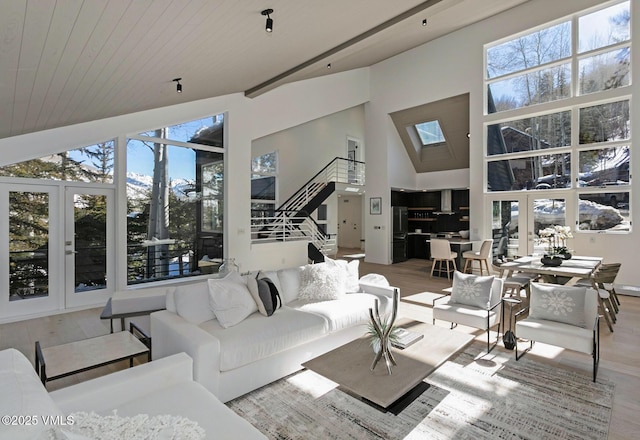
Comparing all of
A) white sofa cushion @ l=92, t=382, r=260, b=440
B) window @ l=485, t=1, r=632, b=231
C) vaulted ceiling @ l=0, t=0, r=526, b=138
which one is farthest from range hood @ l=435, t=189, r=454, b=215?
white sofa cushion @ l=92, t=382, r=260, b=440

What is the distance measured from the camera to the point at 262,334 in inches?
109

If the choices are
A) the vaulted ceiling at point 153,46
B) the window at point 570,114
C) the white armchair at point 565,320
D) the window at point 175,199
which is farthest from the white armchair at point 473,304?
the window at point 175,199

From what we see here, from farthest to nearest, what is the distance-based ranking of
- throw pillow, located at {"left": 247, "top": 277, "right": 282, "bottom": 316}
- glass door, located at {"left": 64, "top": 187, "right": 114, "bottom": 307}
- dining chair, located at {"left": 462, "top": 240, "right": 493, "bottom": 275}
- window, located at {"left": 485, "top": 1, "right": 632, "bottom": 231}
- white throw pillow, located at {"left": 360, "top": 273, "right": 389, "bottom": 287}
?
dining chair, located at {"left": 462, "top": 240, "right": 493, "bottom": 275}
window, located at {"left": 485, "top": 1, "right": 632, "bottom": 231}
glass door, located at {"left": 64, "top": 187, "right": 114, "bottom": 307}
white throw pillow, located at {"left": 360, "top": 273, "right": 389, "bottom": 287}
throw pillow, located at {"left": 247, "top": 277, "right": 282, "bottom": 316}

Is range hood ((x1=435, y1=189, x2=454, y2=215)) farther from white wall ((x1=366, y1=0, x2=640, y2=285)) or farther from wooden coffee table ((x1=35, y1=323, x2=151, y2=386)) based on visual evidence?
wooden coffee table ((x1=35, y1=323, x2=151, y2=386))

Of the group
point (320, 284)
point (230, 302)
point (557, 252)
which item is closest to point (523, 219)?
point (557, 252)

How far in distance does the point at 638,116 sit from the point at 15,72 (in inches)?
352

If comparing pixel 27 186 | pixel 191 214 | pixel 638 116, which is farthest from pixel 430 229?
pixel 27 186

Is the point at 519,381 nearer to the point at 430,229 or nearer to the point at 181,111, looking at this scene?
the point at 181,111

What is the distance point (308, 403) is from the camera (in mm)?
2582

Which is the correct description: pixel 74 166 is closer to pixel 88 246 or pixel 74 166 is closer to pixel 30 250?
pixel 88 246

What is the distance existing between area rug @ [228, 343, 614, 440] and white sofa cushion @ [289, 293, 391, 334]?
566 millimetres

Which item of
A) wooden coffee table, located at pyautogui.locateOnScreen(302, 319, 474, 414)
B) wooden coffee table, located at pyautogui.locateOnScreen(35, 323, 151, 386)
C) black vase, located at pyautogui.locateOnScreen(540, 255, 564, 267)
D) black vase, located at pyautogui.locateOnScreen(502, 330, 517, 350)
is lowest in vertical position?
black vase, located at pyautogui.locateOnScreen(502, 330, 517, 350)

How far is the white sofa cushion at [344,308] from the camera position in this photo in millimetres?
3326

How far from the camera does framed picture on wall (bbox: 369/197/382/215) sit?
32.3 feet
